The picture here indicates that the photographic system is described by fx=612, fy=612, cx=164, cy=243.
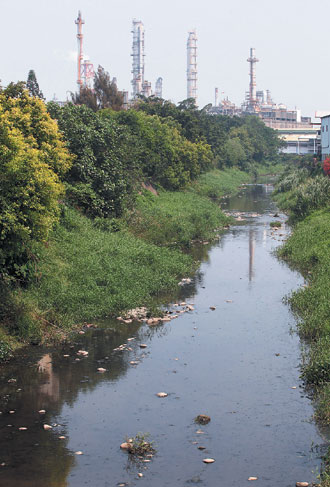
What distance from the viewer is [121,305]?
59.4 feet

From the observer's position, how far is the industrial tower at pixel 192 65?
131250 millimetres

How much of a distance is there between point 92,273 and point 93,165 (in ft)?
28.0

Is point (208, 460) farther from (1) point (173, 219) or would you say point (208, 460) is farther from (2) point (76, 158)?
(1) point (173, 219)

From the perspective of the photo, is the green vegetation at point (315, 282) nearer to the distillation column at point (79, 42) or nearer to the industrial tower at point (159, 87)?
the distillation column at point (79, 42)

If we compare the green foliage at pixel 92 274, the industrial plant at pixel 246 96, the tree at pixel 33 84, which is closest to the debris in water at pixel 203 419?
the green foliage at pixel 92 274

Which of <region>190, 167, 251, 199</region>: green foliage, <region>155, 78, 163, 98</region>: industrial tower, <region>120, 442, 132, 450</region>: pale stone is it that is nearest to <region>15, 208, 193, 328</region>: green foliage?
<region>120, 442, 132, 450</region>: pale stone

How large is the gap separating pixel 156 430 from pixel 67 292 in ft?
22.7

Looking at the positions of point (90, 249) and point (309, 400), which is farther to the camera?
point (90, 249)

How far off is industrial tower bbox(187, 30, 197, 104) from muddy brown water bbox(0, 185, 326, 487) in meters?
117

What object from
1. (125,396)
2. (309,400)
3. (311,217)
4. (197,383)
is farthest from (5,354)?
(311,217)

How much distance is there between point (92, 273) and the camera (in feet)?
62.4

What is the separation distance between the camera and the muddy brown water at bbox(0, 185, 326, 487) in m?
9.91

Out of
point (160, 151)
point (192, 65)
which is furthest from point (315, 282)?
point (192, 65)

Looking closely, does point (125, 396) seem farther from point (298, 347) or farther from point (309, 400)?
point (298, 347)
